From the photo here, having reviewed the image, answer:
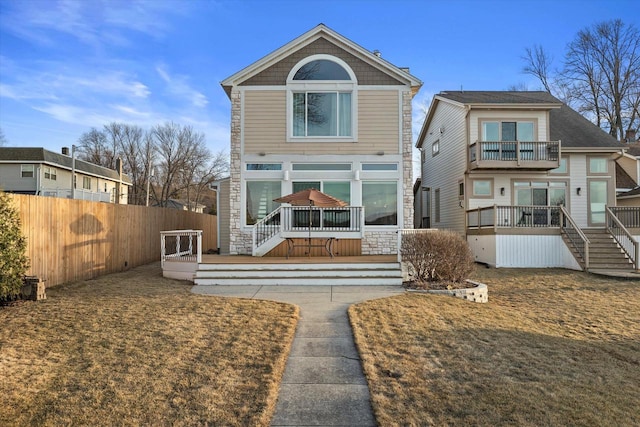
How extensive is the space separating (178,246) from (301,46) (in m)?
7.99

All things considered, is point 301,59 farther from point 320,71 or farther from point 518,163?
point 518,163

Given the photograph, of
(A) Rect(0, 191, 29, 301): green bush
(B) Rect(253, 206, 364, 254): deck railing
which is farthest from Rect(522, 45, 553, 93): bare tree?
(A) Rect(0, 191, 29, 301): green bush

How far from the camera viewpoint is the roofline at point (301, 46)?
43.5ft

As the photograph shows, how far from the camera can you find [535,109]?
17.0 metres

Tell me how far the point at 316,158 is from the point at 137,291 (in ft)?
23.9

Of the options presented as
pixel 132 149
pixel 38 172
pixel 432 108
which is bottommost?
pixel 38 172

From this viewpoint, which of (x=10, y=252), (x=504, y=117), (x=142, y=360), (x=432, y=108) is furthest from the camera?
(x=432, y=108)

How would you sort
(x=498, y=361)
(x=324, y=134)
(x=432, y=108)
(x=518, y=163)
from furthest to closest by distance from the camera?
(x=432, y=108) → (x=518, y=163) → (x=324, y=134) → (x=498, y=361)

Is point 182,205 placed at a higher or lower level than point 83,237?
higher

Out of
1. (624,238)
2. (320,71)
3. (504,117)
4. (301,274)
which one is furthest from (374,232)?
(624,238)

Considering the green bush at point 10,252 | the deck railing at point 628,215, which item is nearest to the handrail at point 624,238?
the deck railing at point 628,215

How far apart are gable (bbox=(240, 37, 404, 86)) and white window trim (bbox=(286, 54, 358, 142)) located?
0.46 feet

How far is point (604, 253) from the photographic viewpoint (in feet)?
44.1

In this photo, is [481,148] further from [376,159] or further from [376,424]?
[376,424]
